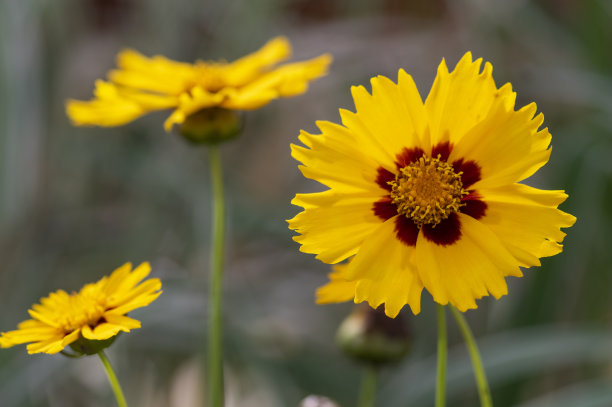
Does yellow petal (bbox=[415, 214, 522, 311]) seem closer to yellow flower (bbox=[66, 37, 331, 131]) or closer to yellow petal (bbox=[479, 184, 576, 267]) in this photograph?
yellow petal (bbox=[479, 184, 576, 267])

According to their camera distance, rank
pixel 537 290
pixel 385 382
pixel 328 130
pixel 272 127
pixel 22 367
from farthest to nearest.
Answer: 1. pixel 272 127
2. pixel 385 382
3. pixel 537 290
4. pixel 22 367
5. pixel 328 130

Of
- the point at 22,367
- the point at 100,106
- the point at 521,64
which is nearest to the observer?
the point at 100,106

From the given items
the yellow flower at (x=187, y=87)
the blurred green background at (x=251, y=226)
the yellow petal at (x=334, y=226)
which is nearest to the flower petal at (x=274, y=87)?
the yellow flower at (x=187, y=87)

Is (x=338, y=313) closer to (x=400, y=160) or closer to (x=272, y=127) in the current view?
(x=272, y=127)

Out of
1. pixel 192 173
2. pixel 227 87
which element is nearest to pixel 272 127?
pixel 192 173

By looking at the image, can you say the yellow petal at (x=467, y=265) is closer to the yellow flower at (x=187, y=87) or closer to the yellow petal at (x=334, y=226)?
the yellow petal at (x=334, y=226)

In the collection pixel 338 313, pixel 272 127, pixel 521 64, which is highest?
pixel 521 64

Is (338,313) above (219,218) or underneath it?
above
